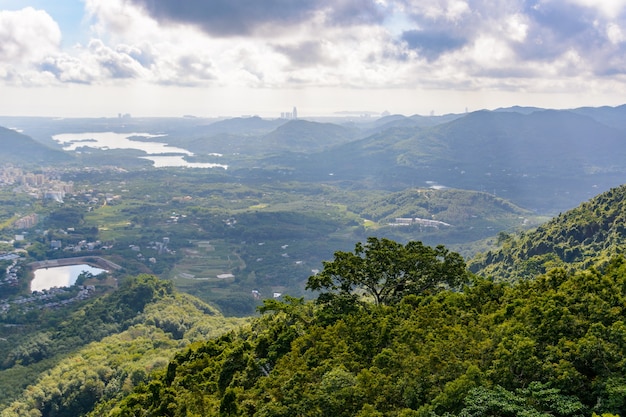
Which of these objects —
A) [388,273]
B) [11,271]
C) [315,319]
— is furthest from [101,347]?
[11,271]

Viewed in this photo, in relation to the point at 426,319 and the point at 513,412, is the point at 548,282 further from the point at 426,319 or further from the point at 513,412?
the point at 513,412

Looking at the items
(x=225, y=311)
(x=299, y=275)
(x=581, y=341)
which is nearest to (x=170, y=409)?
(x=581, y=341)

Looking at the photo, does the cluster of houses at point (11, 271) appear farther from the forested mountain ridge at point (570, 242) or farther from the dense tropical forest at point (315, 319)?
the forested mountain ridge at point (570, 242)

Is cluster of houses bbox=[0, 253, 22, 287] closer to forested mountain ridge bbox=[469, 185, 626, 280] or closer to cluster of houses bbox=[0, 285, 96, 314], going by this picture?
cluster of houses bbox=[0, 285, 96, 314]

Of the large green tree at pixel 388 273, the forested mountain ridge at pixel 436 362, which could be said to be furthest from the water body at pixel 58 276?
the large green tree at pixel 388 273

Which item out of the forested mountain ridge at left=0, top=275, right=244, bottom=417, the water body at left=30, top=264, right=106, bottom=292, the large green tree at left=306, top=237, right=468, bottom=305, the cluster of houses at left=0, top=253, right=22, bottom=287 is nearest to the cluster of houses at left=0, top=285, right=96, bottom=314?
the water body at left=30, top=264, right=106, bottom=292
